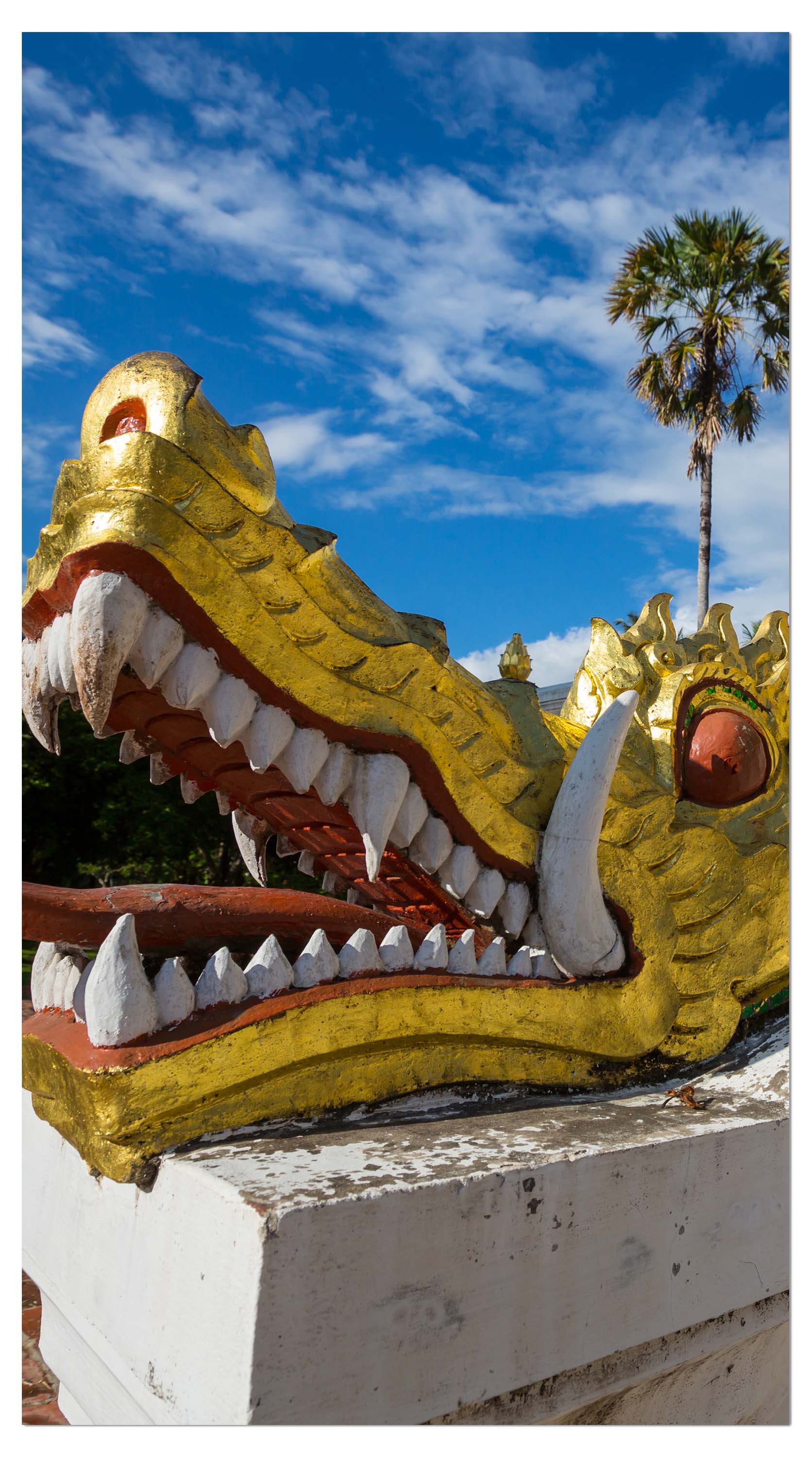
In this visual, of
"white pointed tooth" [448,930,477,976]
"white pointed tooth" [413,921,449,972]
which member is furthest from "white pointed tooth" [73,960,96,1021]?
"white pointed tooth" [448,930,477,976]

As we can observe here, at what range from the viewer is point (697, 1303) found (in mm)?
2145

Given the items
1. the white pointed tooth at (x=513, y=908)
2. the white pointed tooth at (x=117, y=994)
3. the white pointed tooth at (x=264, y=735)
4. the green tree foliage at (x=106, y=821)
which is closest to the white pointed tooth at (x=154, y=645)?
the white pointed tooth at (x=264, y=735)

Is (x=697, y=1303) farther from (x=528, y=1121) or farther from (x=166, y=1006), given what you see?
(x=166, y=1006)

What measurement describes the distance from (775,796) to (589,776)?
2.93ft

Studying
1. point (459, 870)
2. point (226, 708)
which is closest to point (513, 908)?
point (459, 870)

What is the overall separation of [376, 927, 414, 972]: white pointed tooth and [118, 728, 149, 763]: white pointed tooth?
0.71 metres

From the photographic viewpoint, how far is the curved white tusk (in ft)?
7.77

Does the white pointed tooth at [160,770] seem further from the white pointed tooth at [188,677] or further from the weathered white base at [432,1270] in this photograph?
the weathered white base at [432,1270]

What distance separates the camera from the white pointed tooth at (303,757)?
200 cm

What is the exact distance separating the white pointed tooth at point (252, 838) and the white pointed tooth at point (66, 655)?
0.75 m

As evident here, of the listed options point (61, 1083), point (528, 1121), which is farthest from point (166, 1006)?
point (528, 1121)

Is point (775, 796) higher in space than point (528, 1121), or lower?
higher

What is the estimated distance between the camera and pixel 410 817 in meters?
2.21

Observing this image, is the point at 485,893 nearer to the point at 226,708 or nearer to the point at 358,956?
the point at 358,956
